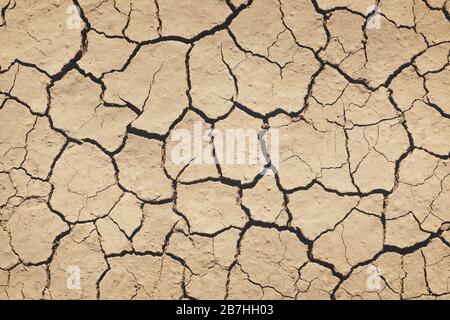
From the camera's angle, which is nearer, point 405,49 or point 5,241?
point 5,241

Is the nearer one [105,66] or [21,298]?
[21,298]

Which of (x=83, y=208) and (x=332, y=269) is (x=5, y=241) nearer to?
(x=83, y=208)

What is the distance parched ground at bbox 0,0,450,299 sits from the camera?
91.4 inches

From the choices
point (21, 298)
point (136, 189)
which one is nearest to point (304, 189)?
point (136, 189)

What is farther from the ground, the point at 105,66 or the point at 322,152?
the point at 105,66

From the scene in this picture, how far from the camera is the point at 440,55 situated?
2.48 meters

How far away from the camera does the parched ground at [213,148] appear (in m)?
2.32

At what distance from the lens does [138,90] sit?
2.44 metres

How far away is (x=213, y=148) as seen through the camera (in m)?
2.41

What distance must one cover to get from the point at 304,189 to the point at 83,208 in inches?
51.7
